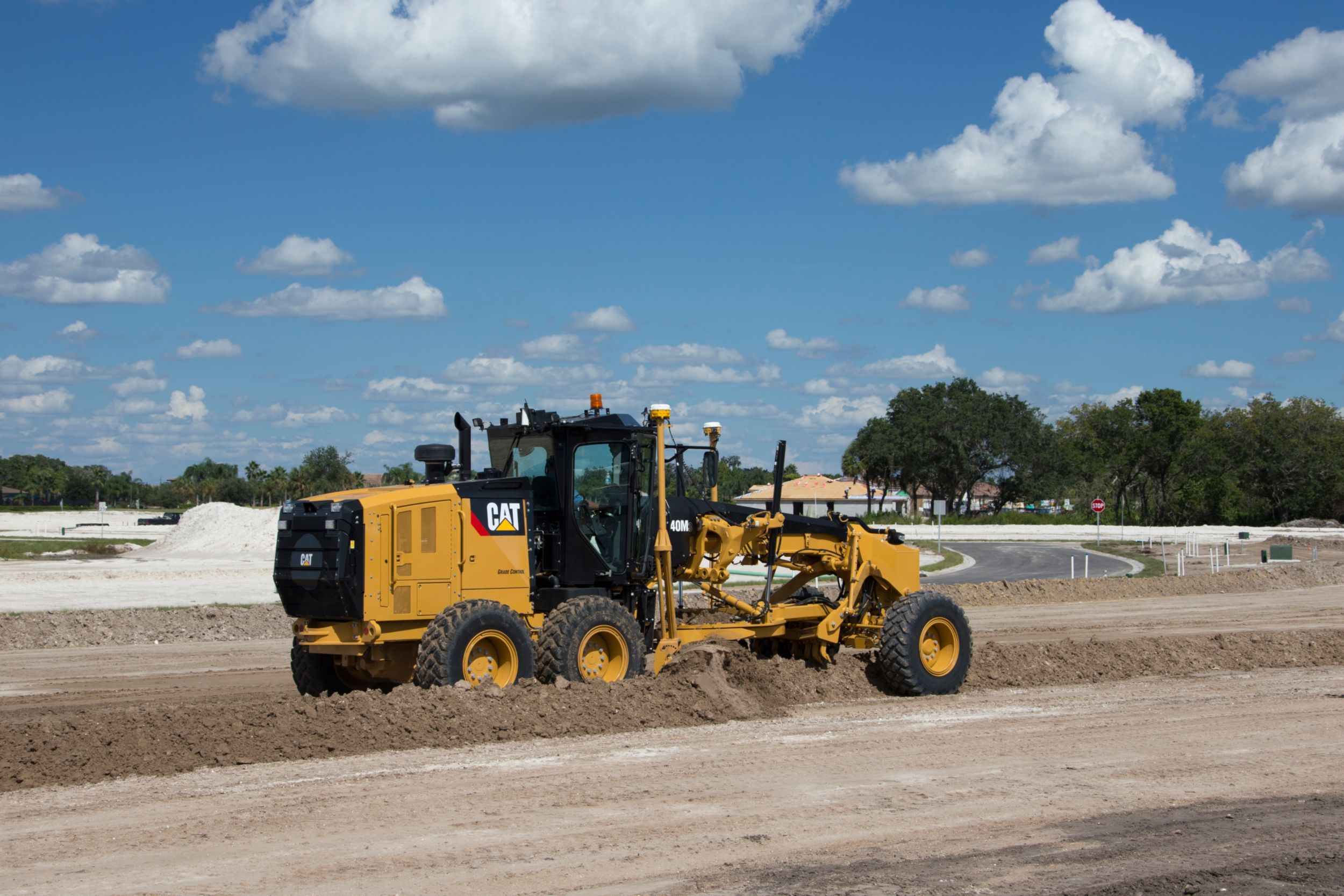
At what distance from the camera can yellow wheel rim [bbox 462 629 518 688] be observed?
36.6ft

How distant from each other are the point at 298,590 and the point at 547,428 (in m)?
2.79

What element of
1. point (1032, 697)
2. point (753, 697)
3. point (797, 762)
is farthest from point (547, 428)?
point (1032, 697)

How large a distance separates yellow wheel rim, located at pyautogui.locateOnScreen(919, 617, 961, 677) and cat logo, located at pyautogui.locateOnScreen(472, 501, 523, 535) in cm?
458

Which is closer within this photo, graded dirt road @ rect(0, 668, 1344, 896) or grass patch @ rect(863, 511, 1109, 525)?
graded dirt road @ rect(0, 668, 1344, 896)

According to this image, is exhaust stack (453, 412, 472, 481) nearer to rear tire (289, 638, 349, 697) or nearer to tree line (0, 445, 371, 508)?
rear tire (289, 638, 349, 697)

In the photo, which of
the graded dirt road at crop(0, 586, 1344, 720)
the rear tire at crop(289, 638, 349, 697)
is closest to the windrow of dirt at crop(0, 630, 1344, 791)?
the rear tire at crop(289, 638, 349, 697)

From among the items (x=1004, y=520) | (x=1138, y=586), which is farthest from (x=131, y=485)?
(x=1138, y=586)

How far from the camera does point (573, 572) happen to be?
1228cm

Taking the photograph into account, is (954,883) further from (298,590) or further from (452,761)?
(298,590)

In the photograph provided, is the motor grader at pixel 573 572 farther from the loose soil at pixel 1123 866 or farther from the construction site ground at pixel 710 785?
the loose soil at pixel 1123 866

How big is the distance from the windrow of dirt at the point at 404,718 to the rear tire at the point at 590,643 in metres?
0.35

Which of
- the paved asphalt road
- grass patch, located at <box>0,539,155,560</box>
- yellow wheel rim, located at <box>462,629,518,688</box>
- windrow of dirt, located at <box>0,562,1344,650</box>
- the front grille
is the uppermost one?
the front grille

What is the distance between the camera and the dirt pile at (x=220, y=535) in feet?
172

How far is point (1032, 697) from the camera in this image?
519 inches
